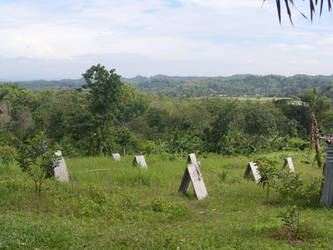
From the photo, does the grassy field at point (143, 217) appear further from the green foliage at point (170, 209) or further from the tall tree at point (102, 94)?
the tall tree at point (102, 94)

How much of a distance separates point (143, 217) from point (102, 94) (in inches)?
638

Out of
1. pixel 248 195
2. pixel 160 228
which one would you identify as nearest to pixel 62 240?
pixel 160 228

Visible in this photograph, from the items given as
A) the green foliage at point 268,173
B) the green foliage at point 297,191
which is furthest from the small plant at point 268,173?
the green foliage at point 297,191

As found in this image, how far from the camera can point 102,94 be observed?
21531 millimetres

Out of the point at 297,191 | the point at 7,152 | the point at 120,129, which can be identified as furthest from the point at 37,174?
the point at 120,129

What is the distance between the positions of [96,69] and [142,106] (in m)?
47.5

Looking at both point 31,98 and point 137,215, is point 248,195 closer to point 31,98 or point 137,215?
point 137,215

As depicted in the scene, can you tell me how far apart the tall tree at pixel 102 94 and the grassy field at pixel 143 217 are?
11.8 metres

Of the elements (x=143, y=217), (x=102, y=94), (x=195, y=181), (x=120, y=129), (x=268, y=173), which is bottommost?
(x=120, y=129)

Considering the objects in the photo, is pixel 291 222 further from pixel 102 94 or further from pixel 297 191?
pixel 102 94

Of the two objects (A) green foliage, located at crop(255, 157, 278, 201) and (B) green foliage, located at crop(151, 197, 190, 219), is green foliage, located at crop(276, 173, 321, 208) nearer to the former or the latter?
(A) green foliage, located at crop(255, 157, 278, 201)

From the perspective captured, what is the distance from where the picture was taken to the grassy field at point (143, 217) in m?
4.48

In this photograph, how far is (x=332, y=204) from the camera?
647 cm

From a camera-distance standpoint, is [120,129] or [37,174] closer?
[37,174]
